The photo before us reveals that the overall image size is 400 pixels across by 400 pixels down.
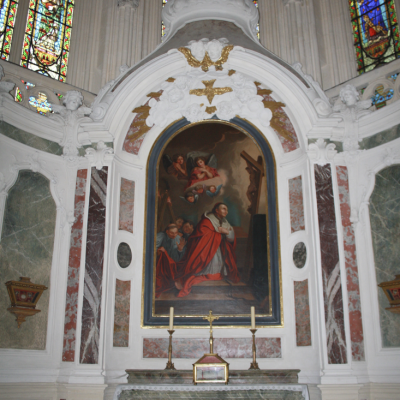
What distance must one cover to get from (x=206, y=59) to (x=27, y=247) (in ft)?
13.8

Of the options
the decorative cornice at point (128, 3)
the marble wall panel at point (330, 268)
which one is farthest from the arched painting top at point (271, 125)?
the decorative cornice at point (128, 3)

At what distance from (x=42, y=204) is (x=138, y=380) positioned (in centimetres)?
307

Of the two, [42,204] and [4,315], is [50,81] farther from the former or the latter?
[4,315]

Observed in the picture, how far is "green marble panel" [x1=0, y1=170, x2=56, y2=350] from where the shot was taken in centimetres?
717

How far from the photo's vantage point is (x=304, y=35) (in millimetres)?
10664

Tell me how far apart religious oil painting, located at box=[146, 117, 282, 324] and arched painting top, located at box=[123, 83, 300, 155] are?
0.45m

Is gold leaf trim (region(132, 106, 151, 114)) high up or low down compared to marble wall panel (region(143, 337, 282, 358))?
up

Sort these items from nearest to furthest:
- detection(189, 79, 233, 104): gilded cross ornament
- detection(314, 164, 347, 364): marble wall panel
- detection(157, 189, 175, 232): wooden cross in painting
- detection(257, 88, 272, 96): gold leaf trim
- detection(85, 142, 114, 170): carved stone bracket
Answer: detection(314, 164, 347, 364): marble wall panel, detection(85, 142, 114, 170): carved stone bracket, detection(157, 189, 175, 232): wooden cross in painting, detection(257, 88, 272, 96): gold leaf trim, detection(189, 79, 233, 104): gilded cross ornament

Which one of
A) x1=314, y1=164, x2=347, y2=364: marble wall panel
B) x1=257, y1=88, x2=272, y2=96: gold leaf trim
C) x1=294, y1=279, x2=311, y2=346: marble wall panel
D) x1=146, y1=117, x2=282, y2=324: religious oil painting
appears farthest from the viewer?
x1=257, y1=88, x2=272, y2=96: gold leaf trim

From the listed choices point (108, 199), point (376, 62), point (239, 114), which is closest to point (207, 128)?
point (239, 114)

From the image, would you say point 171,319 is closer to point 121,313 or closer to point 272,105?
point 121,313

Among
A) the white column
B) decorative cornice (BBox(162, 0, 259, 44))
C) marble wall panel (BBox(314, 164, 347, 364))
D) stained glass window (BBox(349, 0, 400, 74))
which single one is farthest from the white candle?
stained glass window (BBox(349, 0, 400, 74))

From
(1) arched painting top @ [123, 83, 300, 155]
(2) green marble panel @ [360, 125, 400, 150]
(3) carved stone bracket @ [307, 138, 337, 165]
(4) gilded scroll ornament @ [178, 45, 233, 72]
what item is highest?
(4) gilded scroll ornament @ [178, 45, 233, 72]

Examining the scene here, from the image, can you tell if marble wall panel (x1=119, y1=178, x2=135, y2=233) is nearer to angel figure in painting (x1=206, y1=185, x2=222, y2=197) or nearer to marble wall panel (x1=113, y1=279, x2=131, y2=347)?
marble wall panel (x1=113, y1=279, x2=131, y2=347)
